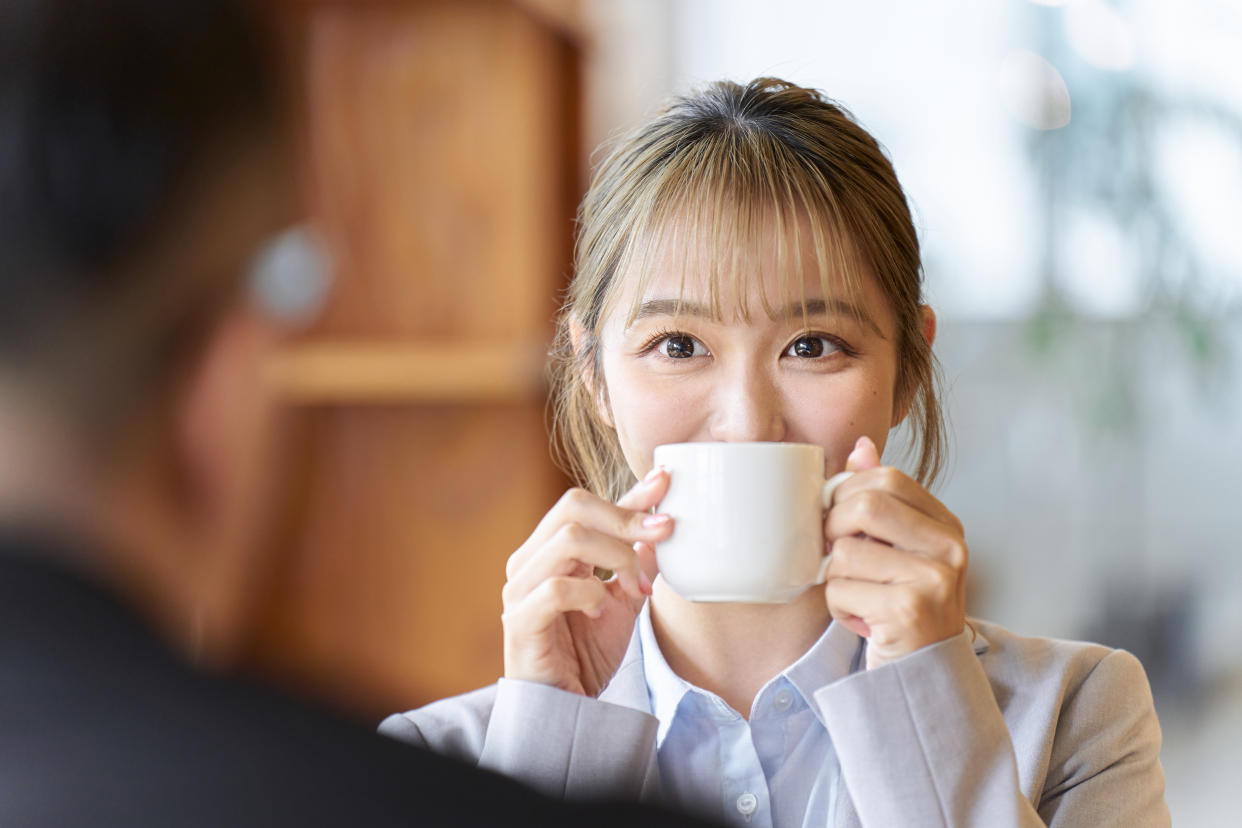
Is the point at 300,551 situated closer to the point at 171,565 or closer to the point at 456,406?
the point at 456,406

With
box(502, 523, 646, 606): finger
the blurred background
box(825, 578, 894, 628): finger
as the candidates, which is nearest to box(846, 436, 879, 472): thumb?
box(825, 578, 894, 628): finger

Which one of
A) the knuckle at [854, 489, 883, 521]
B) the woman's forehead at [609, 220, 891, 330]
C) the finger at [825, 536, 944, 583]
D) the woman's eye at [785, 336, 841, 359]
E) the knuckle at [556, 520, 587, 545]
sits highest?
the woman's forehead at [609, 220, 891, 330]

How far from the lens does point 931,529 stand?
109 centimetres

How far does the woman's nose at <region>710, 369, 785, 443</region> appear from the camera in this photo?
124 centimetres

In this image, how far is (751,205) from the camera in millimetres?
1298

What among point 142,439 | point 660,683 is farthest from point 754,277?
point 142,439

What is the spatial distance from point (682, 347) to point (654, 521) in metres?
0.27

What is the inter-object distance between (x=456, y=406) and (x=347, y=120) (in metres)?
0.70

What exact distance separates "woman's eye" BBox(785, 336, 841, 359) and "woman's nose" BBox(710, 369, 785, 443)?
0.17 ft

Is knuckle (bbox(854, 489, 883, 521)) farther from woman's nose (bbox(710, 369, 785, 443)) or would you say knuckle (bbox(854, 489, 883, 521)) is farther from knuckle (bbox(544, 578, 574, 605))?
knuckle (bbox(544, 578, 574, 605))

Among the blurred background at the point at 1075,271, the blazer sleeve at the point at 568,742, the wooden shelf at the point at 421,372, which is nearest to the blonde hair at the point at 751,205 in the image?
the blazer sleeve at the point at 568,742

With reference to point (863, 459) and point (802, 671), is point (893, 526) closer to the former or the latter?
point (863, 459)

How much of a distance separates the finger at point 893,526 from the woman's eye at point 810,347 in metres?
0.25

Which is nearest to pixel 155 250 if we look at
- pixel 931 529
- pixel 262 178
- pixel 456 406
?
pixel 262 178
